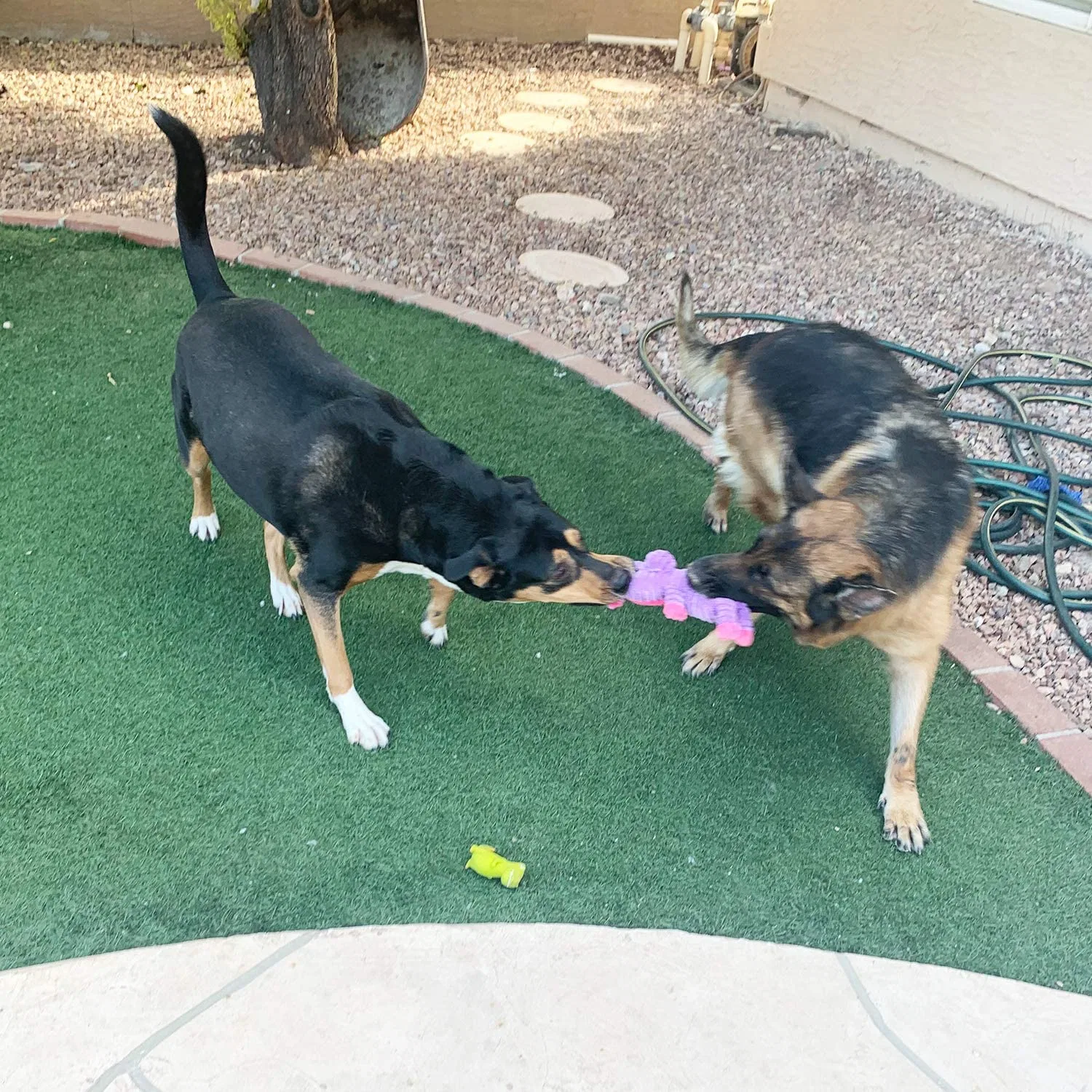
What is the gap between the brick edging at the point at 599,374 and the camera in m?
3.79

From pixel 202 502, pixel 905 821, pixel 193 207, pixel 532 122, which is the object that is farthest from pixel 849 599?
pixel 532 122

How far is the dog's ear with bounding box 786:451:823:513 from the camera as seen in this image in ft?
10.5

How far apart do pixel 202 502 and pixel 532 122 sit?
23.5ft

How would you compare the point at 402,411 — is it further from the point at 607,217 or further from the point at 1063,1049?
the point at 607,217

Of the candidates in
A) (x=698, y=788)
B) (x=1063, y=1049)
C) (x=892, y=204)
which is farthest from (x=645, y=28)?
(x=1063, y=1049)

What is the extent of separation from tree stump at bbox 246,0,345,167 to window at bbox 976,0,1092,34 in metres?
5.83

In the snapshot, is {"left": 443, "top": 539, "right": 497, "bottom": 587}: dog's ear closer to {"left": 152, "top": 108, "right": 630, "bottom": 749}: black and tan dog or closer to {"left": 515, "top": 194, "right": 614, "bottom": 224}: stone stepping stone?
{"left": 152, "top": 108, "right": 630, "bottom": 749}: black and tan dog

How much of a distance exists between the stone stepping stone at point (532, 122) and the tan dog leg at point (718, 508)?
634 centimetres

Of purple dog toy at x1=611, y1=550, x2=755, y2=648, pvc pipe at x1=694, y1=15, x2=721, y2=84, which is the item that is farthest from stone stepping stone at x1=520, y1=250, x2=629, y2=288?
pvc pipe at x1=694, y1=15, x2=721, y2=84

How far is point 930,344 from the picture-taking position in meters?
6.33

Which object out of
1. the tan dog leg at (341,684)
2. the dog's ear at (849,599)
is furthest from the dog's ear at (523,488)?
the dog's ear at (849,599)

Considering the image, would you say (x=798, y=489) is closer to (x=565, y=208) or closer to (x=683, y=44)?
(x=565, y=208)

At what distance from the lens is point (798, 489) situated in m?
3.23

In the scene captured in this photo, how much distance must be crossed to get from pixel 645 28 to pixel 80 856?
1321 cm
